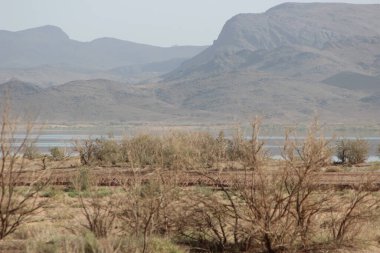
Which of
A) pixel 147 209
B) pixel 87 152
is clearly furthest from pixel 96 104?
pixel 147 209

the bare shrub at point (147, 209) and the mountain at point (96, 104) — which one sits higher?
the mountain at point (96, 104)

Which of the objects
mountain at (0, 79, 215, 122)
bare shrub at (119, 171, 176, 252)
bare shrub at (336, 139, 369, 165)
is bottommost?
bare shrub at (336, 139, 369, 165)

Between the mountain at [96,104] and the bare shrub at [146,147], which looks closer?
the bare shrub at [146,147]

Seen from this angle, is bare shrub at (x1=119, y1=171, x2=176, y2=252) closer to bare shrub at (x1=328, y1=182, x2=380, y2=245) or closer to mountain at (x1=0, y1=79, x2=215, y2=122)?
bare shrub at (x1=328, y1=182, x2=380, y2=245)

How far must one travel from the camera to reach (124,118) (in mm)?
142750

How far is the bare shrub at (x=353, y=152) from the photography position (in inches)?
1547

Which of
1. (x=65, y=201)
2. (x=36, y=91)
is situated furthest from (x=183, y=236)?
(x=36, y=91)

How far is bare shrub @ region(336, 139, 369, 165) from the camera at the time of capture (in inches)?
1547

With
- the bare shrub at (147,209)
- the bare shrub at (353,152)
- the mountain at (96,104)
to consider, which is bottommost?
the bare shrub at (353,152)

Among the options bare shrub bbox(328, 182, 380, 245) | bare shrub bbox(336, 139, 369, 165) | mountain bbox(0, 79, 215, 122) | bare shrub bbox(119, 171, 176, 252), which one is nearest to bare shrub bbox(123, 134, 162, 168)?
bare shrub bbox(336, 139, 369, 165)

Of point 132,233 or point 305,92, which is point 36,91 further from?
point 132,233

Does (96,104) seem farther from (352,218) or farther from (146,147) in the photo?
(352,218)

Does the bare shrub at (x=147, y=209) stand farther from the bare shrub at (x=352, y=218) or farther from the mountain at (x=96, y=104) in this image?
the mountain at (x=96, y=104)

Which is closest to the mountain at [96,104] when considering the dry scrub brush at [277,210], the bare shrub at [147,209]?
the bare shrub at [147,209]
